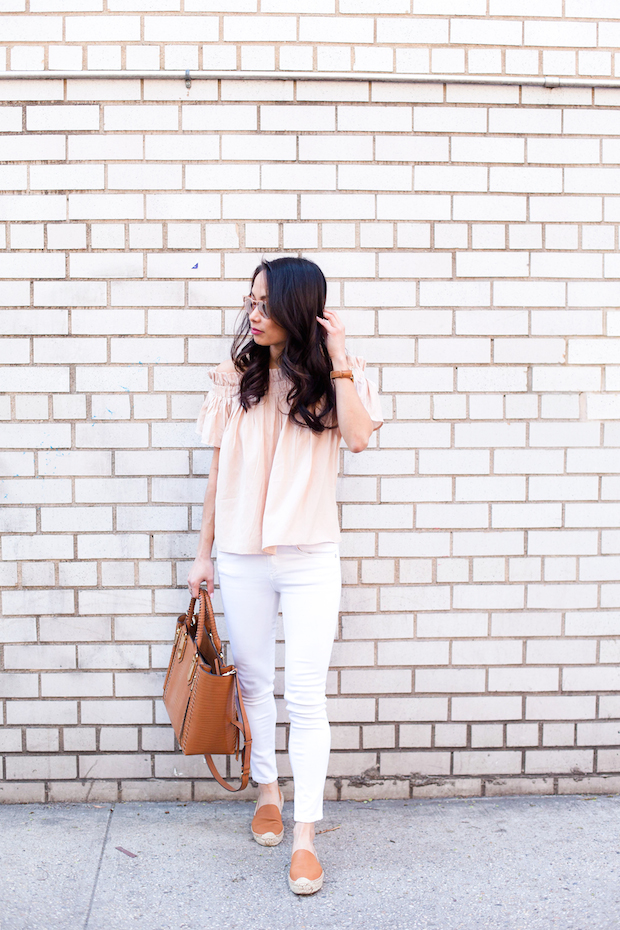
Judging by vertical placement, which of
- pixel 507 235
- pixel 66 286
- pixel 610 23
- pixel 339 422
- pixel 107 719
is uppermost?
pixel 610 23

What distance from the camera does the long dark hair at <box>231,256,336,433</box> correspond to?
2334 mm

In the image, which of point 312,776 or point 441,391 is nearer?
point 312,776

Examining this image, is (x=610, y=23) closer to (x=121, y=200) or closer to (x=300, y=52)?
(x=300, y=52)

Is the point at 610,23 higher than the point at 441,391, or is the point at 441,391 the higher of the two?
the point at 610,23

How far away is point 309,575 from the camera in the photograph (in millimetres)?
2400

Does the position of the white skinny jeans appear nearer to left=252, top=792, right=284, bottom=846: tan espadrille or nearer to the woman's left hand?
left=252, top=792, right=284, bottom=846: tan espadrille

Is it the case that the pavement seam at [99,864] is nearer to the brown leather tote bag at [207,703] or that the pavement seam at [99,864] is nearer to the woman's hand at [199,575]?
the brown leather tote bag at [207,703]

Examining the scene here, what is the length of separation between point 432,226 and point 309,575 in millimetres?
1560

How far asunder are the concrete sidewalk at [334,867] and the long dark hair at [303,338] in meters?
1.55

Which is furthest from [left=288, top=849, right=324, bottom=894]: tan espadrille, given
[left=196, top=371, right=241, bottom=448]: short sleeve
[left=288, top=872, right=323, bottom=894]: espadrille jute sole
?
[left=196, top=371, right=241, bottom=448]: short sleeve

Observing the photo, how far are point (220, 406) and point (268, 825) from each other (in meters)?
1.56

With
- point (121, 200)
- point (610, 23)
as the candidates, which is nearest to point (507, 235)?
point (610, 23)

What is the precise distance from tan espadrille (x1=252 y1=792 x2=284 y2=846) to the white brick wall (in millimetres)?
398

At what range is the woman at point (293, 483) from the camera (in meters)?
2.35
